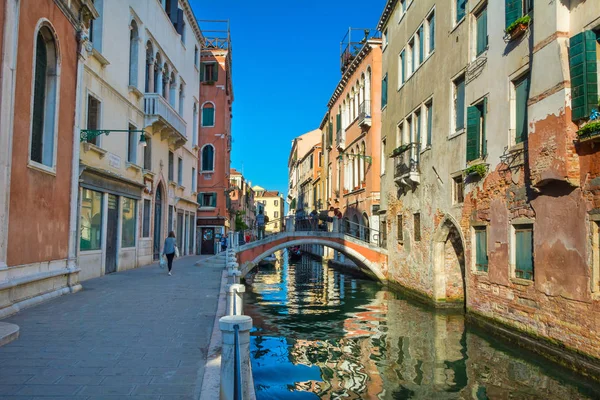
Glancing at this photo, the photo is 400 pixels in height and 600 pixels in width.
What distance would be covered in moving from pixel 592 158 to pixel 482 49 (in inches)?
214

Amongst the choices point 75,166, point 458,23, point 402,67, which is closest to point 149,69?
point 75,166

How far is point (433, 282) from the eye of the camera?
15070mm

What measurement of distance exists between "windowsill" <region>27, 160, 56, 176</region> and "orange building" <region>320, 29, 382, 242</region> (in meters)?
13.7

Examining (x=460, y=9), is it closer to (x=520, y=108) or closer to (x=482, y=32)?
(x=482, y=32)

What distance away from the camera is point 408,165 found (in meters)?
17.5

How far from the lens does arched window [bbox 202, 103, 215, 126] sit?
31250 mm

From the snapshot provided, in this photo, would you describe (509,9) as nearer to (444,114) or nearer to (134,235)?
(444,114)

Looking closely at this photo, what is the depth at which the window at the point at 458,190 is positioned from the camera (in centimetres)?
1363

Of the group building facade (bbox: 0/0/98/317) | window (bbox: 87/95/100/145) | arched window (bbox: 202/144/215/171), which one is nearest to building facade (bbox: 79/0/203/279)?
window (bbox: 87/95/100/145)

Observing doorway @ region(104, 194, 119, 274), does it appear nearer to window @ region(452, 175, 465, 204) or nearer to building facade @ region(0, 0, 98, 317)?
building facade @ region(0, 0, 98, 317)

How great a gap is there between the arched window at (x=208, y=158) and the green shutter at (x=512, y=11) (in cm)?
2272

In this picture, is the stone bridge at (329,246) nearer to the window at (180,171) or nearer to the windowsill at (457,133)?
the window at (180,171)

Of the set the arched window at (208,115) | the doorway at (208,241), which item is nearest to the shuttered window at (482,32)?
the arched window at (208,115)

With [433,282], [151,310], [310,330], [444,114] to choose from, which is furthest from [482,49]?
[151,310]
